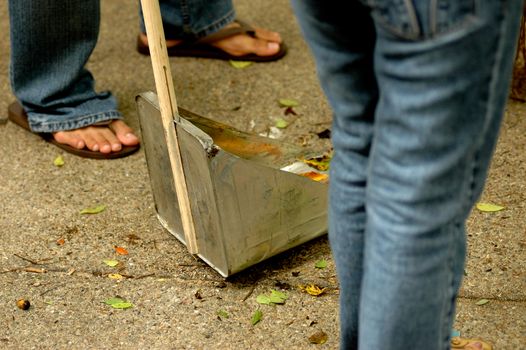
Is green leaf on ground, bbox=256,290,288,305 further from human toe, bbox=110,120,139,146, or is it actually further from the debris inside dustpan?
human toe, bbox=110,120,139,146

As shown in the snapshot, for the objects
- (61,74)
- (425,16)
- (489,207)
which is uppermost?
(425,16)

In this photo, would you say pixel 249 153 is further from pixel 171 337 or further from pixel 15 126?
pixel 15 126

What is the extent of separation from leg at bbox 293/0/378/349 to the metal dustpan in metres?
0.79

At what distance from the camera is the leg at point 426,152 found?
1421mm

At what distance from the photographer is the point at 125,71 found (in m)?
4.18

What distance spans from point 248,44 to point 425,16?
2.79 m

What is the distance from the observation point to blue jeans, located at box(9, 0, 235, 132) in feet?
11.1

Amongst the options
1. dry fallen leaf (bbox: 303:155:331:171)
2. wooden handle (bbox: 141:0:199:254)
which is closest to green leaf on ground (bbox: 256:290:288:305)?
wooden handle (bbox: 141:0:199:254)

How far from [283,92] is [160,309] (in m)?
1.46

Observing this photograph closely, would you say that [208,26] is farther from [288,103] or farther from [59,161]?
[59,161]

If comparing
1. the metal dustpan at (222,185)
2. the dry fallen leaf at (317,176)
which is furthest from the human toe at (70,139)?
the dry fallen leaf at (317,176)

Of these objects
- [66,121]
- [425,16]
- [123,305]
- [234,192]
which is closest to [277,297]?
[234,192]

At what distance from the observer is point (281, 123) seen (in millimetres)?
3662

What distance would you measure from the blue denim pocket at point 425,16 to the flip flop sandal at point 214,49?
8.97 ft
